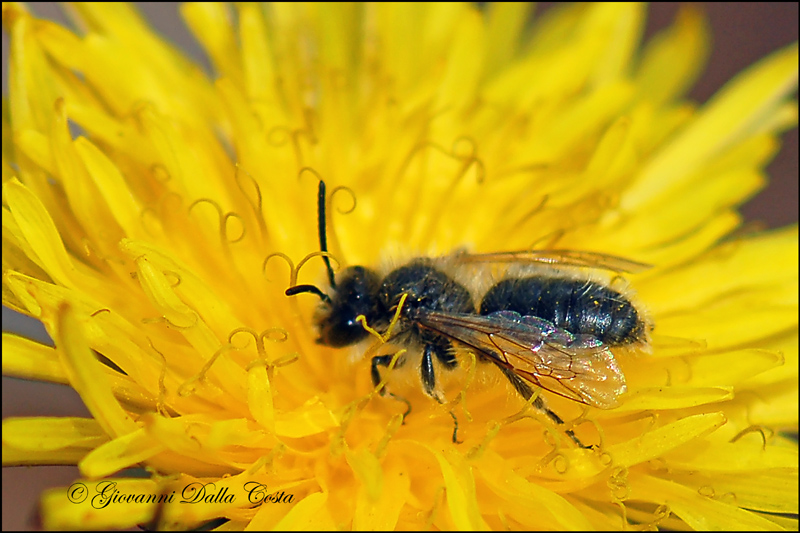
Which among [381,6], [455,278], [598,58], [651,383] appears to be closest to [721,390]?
[651,383]

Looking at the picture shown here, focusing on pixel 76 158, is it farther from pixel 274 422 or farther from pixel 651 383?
pixel 651 383

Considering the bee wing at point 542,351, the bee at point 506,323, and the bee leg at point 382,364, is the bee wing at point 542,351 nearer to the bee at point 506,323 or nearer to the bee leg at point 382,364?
the bee at point 506,323

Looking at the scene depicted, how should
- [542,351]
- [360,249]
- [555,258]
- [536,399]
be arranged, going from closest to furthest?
[542,351], [536,399], [555,258], [360,249]

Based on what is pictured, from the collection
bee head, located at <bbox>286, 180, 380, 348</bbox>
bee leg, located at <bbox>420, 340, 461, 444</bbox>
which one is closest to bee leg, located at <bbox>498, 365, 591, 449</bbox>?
bee leg, located at <bbox>420, 340, 461, 444</bbox>

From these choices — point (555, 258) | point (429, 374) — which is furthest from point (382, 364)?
point (555, 258)

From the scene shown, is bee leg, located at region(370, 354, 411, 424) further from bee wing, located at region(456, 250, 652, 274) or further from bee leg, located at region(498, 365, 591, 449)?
bee wing, located at region(456, 250, 652, 274)

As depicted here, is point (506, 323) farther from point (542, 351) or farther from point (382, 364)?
point (382, 364)

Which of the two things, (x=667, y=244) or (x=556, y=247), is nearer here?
(x=556, y=247)
